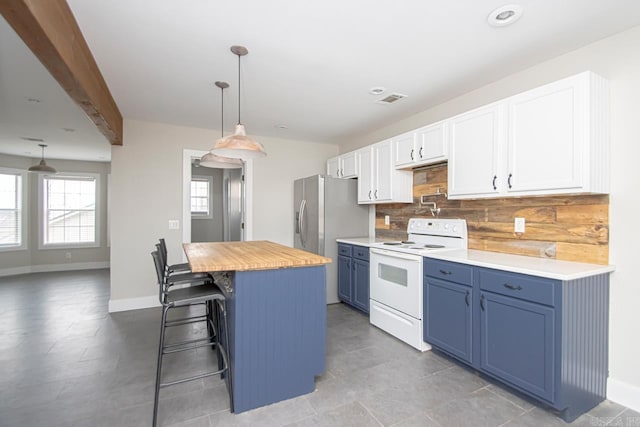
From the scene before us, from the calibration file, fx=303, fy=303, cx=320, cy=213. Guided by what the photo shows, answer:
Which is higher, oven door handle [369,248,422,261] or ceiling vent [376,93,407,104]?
ceiling vent [376,93,407,104]

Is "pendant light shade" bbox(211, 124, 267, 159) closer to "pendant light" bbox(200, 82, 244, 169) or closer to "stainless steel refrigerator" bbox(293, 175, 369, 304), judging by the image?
"pendant light" bbox(200, 82, 244, 169)

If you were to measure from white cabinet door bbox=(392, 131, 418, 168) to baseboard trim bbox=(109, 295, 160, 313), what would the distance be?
3653mm

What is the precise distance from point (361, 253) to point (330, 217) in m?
0.73

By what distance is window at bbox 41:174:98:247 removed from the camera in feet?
21.9

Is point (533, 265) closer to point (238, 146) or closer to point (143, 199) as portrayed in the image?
point (238, 146)

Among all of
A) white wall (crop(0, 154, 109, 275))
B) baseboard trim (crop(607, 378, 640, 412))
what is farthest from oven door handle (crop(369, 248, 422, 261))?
white wall (crop(0, 154, 109, 275))

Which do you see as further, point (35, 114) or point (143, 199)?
point (143, 199)

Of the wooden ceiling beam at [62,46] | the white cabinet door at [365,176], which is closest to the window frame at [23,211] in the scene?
the wooden ceiling beam at [62,46]

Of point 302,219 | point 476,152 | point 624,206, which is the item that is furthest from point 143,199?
point 624,206

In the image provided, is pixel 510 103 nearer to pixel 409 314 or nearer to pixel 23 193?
pixel 409 314

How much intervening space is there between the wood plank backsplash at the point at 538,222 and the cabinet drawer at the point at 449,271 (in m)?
0.60

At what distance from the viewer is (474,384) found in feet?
7.32

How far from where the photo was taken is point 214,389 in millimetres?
2170

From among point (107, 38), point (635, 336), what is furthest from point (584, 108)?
point (107, 38)
